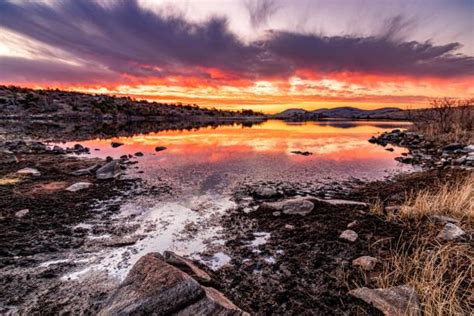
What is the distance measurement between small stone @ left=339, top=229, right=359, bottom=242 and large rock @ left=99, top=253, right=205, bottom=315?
12.9 feet

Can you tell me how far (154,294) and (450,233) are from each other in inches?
230

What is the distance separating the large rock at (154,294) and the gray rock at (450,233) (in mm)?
5011

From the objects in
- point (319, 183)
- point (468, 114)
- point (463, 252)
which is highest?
point (468, 114)

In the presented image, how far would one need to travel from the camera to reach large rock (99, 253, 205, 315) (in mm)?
3400

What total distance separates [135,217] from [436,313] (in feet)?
24.8

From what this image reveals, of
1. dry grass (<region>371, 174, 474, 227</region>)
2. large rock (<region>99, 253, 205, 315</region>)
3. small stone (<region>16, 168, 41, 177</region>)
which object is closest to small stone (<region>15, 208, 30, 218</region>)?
small stone (<region>16, 168, 41, 177</region>)

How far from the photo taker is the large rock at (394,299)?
3512 mm

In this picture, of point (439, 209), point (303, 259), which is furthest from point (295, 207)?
point (439, 209)

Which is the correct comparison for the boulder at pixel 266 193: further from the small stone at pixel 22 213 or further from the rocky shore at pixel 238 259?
the small stone at pixel 22 213

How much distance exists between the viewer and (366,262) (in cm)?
499

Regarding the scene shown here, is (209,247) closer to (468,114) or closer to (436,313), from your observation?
(436,313)

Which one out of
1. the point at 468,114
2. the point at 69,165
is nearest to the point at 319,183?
the point at 69,165

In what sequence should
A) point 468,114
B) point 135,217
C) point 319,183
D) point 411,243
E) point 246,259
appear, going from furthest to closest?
point 468,114
point 319,183
point 135,217
point 246,259
point 411,243

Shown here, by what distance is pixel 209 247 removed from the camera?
Answer: 6371 mm
